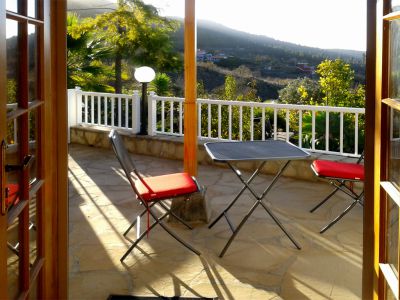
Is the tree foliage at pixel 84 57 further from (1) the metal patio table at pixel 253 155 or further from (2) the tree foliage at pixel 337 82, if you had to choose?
(1) the metal patio table at pixel 253 155

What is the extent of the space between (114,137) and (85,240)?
0.77 m

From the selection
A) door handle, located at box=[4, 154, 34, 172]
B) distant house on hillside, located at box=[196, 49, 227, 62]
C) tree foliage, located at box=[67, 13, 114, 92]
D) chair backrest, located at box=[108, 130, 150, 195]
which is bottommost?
chair backrest, located at box=[108, 130, 150, 195]

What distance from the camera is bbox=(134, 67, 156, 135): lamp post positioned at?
682cm

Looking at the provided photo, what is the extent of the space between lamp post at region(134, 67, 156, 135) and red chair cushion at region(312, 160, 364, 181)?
335cm

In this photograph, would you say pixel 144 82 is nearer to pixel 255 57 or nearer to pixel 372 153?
pixel 372 153

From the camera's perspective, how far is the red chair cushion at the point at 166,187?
341 centimetres

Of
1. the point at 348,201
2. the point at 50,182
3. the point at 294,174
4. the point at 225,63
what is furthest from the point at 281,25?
the point at 50,182

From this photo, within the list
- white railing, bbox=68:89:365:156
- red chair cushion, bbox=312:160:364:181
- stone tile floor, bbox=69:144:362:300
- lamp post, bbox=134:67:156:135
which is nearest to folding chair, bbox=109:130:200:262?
stone tile floor, bbox=69:144:362:300

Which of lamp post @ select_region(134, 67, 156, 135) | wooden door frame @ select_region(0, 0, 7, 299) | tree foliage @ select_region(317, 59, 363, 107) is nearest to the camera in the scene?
wooden door frame @ select_region(0, 0, 7, 299)

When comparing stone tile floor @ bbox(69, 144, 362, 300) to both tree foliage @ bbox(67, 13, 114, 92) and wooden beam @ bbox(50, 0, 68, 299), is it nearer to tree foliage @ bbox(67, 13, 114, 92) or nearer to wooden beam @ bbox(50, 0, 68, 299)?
wooden beam @ bbox(50, 0, 68, 299)

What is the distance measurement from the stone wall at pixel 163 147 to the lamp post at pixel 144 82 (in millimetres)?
200

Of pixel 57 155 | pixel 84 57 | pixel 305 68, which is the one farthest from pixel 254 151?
pixel 305 68

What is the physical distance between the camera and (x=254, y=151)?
148 inches

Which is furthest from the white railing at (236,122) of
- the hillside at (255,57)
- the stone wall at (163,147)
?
the hillside at (255,57)
